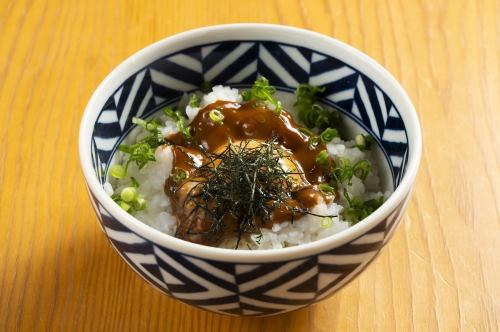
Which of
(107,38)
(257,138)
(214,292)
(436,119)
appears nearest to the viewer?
(214,292)

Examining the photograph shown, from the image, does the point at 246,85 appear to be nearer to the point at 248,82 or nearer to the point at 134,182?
the point at 248,82

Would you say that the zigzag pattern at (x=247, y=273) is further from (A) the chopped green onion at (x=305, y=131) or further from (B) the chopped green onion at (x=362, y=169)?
(A) the chopped green onion at (x=305, y=131)

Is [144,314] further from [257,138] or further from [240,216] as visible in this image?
[257,138]

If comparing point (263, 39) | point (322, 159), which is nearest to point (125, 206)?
point (322, 159)

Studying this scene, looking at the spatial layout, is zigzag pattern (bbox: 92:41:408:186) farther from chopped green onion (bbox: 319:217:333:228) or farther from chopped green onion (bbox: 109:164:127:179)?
chopped green onion (bbox: 319:217:333:228)

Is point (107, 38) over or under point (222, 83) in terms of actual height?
over

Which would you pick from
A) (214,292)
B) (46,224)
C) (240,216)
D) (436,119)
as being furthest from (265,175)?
(436,119)

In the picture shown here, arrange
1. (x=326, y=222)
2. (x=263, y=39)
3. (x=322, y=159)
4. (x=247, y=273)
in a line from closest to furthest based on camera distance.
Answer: (x=247, y=273)
(x=326, y=222)
(x=322, y=159)
(x=263, y=39)

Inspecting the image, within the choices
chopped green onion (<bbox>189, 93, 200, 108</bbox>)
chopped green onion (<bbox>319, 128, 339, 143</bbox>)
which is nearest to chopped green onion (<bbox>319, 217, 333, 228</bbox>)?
chopped green onion (<bbox>319, 128, 339, 143</bbox>)
